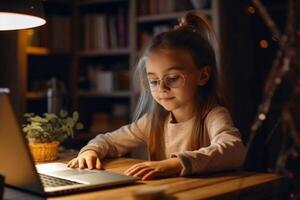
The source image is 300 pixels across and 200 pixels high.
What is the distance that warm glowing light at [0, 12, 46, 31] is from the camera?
4.91 feet

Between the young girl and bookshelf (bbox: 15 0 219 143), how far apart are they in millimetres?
1459

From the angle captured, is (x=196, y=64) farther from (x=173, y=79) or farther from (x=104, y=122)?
(x=104, y=122)

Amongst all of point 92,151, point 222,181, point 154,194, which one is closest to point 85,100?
point 92,151

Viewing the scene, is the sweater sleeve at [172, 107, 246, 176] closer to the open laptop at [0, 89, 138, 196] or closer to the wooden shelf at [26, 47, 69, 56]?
the open laptop at [0, 89, 138, 196]

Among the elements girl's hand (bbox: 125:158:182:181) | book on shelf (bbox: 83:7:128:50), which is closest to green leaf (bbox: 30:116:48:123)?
girl's hand (bbox: 125:158:182:181)

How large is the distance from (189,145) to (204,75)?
0.82 feet

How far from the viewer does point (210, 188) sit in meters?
0.97

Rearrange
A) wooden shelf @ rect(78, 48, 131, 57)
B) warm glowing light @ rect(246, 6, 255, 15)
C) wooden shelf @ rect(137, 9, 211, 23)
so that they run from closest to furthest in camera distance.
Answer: warm glowing light @ rect(246, 6, 255, 15) → wooden shelf @ rect(137, 9, 211, 23) → wooden shelf @ rect(78, 48, 131, 57)

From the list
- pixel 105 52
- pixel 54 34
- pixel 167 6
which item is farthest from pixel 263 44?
pixel 54 34

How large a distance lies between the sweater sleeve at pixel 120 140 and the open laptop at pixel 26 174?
0.97ft

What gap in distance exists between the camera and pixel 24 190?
0.96 metres

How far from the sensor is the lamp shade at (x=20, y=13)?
121cm

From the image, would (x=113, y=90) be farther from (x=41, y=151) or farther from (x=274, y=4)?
(x=41, y=151)

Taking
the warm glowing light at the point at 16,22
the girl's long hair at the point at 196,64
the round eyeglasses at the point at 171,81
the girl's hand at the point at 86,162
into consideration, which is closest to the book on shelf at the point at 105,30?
the girl's long hair at the point at 196,64
